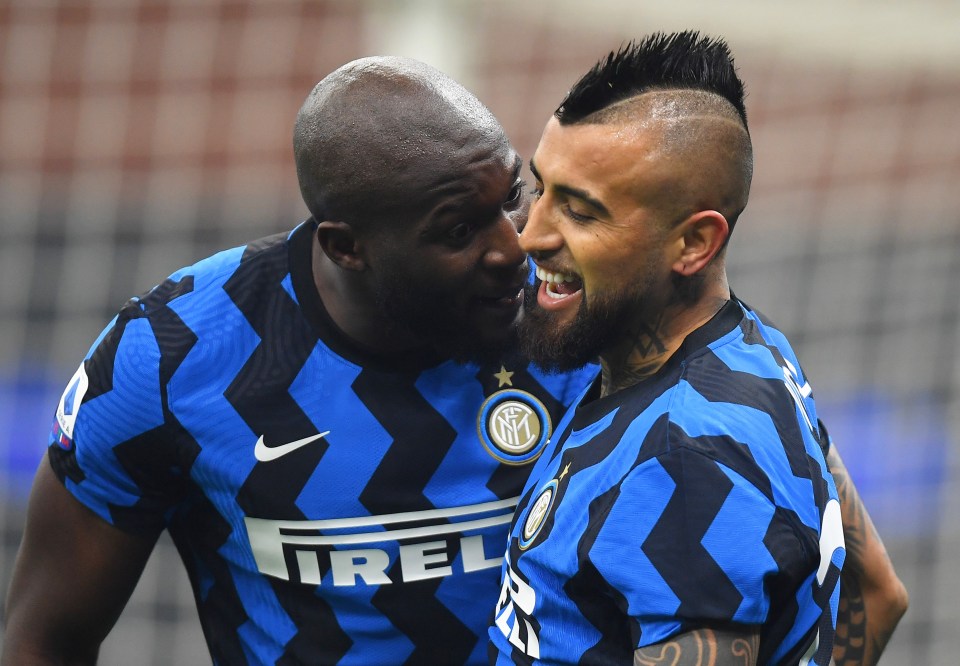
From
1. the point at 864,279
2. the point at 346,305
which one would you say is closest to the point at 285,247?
the point at 346,305

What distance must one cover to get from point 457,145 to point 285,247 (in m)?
0.44

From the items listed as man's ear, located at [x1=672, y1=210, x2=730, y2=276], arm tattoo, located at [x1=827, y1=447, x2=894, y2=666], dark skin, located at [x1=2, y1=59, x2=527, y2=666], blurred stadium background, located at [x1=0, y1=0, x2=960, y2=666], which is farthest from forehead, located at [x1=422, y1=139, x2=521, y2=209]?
blurred stadium background, located at [x1=0, y1=0, x2=960, y2=666]

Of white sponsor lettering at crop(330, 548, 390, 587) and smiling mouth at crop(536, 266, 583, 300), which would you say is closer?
smiling mouth at crop(536, 266, 583, 300)

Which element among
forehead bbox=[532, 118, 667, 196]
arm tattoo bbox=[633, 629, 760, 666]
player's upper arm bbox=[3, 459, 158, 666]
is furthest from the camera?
player's upper arm bbox=[3, 459, 158, 666]

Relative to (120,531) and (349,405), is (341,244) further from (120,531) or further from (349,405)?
(120,531)

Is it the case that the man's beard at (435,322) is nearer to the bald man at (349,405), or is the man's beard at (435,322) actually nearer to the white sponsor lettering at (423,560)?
the bald man at (349,405)

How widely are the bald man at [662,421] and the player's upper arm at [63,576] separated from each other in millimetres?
817

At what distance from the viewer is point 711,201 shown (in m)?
1.86

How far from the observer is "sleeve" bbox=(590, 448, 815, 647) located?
1.67 metres

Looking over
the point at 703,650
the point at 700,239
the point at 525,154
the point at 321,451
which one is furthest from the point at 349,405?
the point at 525,154

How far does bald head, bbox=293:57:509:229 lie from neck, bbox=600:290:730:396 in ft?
1.57

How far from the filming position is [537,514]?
6.39ft

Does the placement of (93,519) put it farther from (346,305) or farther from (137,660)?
(137,660)

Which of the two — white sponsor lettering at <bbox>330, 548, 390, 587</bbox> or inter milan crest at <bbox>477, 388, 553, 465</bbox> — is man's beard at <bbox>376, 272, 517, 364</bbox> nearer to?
inter milan crest at <bbox>477, 388, 553, 465</bbox>
